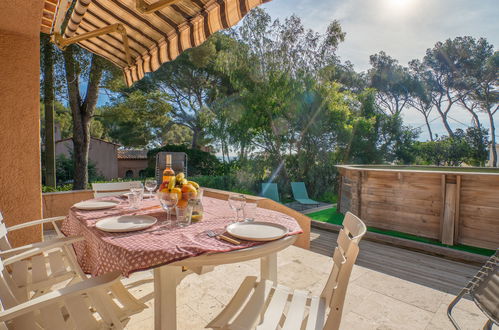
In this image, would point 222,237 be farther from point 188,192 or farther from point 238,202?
point 188,192

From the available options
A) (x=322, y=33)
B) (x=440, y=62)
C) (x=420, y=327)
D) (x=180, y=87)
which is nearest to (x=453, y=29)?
(x=440, y=62)

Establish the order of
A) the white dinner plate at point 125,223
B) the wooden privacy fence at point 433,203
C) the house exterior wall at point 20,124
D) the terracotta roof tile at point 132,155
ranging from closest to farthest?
the white dinner plate at point 125,223
the house exterior wall at point 20,124
the wooden privacy fence at point 433,203
the terracotta roof tile at point 132,155

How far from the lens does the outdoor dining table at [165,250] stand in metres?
1.12

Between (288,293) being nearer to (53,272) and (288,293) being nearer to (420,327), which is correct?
(420,327)

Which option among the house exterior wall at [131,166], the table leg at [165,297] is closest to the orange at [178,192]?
the table leg at [165,297]

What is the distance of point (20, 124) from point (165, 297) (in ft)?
8.26

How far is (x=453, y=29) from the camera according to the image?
13.9m

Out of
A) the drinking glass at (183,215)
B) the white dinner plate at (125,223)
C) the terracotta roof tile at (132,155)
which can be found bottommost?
the white dinner plate at (125,223)

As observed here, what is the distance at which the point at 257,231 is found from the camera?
1.40 meters

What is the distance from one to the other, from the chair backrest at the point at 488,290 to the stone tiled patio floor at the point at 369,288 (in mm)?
780

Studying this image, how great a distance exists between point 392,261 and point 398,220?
1.29 meters

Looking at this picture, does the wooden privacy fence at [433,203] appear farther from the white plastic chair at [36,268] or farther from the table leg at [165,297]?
the white plastic chair at [36,268]

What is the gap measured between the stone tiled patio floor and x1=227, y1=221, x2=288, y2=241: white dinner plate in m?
0.92

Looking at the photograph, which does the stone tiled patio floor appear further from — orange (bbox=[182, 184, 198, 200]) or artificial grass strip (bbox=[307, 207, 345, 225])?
artificial grass strip (bbox=[307, 207, 345, 225])
